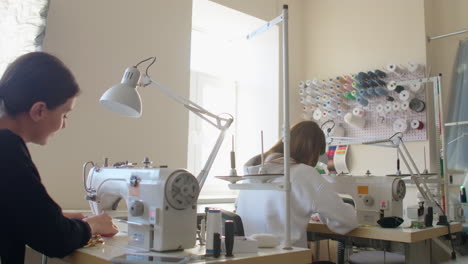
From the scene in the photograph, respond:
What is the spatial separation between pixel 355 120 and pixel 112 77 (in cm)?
197

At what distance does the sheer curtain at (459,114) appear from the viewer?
123 inches

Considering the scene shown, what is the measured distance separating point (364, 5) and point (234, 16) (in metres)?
1.16

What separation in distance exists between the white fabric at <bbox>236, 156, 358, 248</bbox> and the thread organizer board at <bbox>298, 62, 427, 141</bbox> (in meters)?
1.56

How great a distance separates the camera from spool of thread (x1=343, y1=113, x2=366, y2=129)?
349 cm

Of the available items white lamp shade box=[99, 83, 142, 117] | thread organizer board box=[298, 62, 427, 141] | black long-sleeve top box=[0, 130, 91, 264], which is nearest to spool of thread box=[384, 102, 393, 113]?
thread organizer board box=[298, 62, 427, 141]

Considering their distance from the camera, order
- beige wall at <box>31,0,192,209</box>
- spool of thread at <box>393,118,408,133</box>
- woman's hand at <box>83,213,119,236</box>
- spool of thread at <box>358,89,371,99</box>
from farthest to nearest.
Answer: spool of thread at <box>358,89,371,99</box>, spool of thread at <box>393,118,408,133</box>, beige wall at <box>31,0,192,209</box>, woman's hand at <box>83,213,119,236</box>

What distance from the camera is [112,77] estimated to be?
8.73 ft

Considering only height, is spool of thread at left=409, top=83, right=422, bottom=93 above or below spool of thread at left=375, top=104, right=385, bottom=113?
above

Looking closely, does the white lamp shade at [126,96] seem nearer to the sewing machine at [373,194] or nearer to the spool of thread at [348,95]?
the sewing machine at [373,194]

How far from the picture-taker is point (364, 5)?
371 cm

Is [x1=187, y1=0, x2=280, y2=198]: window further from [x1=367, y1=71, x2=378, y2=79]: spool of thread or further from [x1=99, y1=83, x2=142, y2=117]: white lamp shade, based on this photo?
[x1=99, y1=83, x2=142, y2=117]: white lamp shade

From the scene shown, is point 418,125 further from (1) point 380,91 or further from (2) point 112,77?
(2) point 112,77

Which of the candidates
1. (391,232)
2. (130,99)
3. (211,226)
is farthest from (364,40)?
(211,226)

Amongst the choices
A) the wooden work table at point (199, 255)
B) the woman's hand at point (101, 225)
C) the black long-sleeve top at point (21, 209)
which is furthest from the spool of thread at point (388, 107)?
the black long-sleeve top at point (21, 209)
